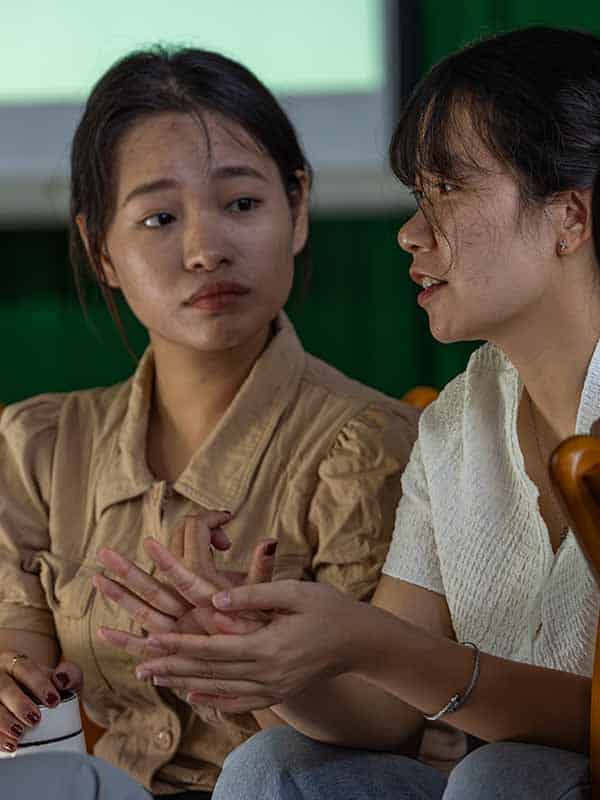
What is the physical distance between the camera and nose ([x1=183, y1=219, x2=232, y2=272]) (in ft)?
5.16

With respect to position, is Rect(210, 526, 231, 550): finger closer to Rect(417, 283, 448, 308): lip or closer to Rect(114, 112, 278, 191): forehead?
Rect(417, 283, 448, 308): lip

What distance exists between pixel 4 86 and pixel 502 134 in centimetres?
163

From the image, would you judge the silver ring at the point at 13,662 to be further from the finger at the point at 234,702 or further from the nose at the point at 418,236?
the nose at the point at 418,236

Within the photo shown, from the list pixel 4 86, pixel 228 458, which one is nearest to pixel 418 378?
pixel 4 86

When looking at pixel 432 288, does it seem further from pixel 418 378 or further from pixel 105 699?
pixel 418 378

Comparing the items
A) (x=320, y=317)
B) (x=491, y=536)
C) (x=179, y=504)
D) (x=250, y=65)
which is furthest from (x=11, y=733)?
(x=250, y=65)

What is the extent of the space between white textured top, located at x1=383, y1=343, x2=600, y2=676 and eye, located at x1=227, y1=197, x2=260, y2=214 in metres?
0.33

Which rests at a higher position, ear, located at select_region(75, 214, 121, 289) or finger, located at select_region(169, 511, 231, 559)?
ear, located at select_region(75, 214, 121, 289)

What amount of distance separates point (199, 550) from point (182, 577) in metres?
0.09

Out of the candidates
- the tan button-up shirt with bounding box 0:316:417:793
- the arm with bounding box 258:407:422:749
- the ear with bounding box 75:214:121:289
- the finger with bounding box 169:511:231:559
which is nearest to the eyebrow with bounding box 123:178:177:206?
the ear with bounding box 75:214:121:289

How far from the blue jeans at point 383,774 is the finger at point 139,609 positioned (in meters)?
0.14

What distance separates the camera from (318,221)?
8.93 feet

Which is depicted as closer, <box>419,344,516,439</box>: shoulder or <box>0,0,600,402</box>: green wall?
<box>419,344,516,439</box>: shoulder

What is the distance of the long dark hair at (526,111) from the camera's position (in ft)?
4.18
